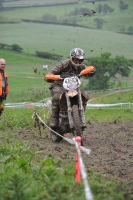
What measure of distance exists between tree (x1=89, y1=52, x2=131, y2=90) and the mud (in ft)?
74.8

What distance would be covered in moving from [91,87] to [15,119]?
21913mm

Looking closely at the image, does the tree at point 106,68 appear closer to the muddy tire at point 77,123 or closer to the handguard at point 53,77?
the handguard at point 53,77

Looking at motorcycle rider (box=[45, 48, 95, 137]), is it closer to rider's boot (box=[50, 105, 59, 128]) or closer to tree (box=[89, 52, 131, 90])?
rider's boot (box=[50, 105, 59, 128])

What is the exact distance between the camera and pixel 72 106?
38.5 ft

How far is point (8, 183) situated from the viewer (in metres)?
6.87

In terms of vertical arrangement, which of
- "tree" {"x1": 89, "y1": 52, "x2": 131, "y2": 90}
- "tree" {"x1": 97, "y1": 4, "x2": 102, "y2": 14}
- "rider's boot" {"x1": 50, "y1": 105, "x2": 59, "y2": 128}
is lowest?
"tree" {"x1": 89, "y1": 52, "x2": 131, "y2": 90}

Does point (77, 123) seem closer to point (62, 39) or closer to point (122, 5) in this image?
point (62, 39)

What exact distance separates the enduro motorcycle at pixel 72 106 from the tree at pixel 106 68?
87.9ft

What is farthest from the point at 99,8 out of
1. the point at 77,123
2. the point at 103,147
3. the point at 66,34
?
the point at 103,147

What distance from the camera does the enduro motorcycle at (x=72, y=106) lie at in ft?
38.0

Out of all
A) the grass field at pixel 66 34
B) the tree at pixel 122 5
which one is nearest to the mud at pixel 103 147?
the grass field at pixel 66 34

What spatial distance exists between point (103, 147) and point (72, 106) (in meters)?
0.95

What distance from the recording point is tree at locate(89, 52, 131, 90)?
129ft

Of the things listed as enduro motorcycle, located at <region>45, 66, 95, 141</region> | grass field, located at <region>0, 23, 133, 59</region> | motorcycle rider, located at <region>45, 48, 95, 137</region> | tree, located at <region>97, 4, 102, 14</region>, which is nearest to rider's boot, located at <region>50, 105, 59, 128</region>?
motorcycle rider, located at <region>45, 48, 95, 137</region>
